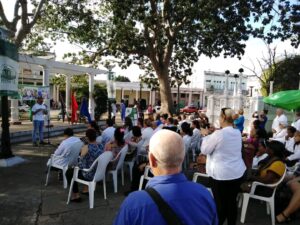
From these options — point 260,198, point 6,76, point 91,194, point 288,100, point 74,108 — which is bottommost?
point 91,194

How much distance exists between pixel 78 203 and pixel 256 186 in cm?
295

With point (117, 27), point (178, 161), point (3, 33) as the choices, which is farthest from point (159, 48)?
point (178, 161)

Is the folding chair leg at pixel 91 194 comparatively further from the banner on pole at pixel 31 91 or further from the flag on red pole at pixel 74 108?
the flag on red pole at pixel 74 108

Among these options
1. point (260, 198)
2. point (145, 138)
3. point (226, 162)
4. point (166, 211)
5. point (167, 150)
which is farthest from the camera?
point (145, 138)

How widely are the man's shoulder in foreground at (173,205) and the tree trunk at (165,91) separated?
19.7 meters

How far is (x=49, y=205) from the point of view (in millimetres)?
6090

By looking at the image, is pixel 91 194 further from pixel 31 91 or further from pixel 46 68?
pixel 46 68

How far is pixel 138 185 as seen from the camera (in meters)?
6.75

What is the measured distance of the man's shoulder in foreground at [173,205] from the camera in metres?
1.85

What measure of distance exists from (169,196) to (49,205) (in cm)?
468

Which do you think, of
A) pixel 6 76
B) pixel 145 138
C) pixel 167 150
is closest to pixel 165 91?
pixel 6 76

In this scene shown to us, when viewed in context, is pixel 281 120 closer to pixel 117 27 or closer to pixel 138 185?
pixel 138 185

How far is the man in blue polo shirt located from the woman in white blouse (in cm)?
233

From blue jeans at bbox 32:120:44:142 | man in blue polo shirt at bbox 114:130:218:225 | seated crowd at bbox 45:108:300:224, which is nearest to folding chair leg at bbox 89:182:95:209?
seated crowd at bbox 45:108:300:224
